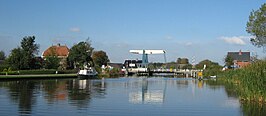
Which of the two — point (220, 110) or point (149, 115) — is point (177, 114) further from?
point (220, 110)

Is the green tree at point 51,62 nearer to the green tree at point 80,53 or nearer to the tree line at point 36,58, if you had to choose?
the tree line at point 36,58

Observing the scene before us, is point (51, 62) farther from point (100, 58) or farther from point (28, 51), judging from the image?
point (100, 58)

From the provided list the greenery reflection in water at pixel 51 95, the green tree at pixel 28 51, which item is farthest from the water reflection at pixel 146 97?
the green tree at pixel 28 51

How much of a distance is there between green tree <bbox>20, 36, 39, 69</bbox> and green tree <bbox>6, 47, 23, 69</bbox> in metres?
0.60

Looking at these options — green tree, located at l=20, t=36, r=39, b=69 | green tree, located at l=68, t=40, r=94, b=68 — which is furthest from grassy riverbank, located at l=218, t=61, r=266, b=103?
green tree, located at l=68, t=40, r=94, b=68

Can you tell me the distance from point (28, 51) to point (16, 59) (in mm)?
3527

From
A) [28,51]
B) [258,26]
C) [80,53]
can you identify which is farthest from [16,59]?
[258,26]

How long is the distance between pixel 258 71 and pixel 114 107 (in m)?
8.92

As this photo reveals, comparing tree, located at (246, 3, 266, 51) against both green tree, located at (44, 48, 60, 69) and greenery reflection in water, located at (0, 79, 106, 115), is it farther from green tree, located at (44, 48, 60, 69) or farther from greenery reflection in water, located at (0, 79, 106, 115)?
green tree, located at (44, 48, 60, 69)

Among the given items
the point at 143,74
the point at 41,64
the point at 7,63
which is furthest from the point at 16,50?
the point at 143,74

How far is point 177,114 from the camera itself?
20.3m

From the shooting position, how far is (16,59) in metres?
75.2

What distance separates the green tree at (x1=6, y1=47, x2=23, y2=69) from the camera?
74938 mm

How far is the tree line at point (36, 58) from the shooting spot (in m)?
75.4
